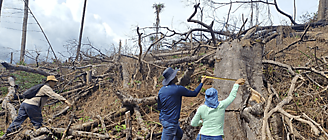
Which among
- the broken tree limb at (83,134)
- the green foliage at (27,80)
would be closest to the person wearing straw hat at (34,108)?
the broken tree limb at (83,134)

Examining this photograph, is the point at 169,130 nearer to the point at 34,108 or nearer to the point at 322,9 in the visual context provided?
the point at 34,108

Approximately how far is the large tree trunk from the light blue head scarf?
33.2 inches

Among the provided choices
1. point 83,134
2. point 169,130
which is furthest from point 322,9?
point 83,134

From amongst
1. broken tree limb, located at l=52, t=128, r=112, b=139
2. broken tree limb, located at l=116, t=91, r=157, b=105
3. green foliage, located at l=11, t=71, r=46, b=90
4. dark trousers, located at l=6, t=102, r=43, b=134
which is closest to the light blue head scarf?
broken tree limb, located at l=52, t=128, r=112, b=139

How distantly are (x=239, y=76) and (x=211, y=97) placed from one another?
1.20 meters

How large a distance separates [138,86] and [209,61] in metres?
2.66

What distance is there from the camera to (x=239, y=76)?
3.72 metres

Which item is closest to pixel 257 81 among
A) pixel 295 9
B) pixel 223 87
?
pixel 223 87

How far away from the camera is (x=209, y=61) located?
23.1ft

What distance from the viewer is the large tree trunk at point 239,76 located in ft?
11.3

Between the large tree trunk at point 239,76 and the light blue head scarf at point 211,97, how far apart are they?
843 millimetres

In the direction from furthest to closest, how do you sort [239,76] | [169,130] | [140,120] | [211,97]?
[140,120], [239,76], [169,130], [211,97]

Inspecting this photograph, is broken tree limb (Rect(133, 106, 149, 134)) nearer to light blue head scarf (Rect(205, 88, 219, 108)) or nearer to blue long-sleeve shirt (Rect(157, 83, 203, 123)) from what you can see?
blue long-sleeve shirt (Rect(157, 83, 203, 123))

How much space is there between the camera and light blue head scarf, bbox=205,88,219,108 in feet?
9.19
